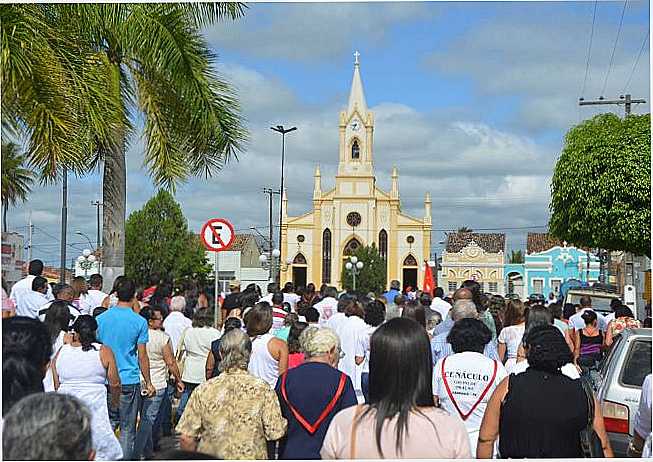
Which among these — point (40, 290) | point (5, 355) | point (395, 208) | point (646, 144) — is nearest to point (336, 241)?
point (395, 208)

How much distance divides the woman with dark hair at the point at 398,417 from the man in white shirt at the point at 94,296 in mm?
7886

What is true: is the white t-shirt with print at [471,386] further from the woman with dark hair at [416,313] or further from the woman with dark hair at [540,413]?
the woman with dark hair at [416,313]

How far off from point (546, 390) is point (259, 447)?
166 centimetres

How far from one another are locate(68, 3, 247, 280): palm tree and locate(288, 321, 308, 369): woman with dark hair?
5.71 m

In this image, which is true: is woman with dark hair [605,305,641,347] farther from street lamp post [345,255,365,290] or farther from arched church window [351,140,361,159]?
arched church window [351,140,361,159]

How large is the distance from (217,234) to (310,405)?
22.3ft

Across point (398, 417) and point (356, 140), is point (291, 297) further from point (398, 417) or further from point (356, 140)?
point (356, 140)

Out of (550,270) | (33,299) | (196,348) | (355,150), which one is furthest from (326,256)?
(196,348)

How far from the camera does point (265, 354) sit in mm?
7668

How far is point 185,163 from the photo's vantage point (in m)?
15.4

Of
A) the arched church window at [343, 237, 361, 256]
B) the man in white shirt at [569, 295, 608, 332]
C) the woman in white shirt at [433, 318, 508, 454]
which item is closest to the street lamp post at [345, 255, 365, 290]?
the arched church window at [343, 237, 361, 256]

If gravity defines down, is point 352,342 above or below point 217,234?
below

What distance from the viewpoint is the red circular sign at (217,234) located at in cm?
1202

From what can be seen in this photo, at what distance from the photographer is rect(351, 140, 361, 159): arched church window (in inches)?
3883
